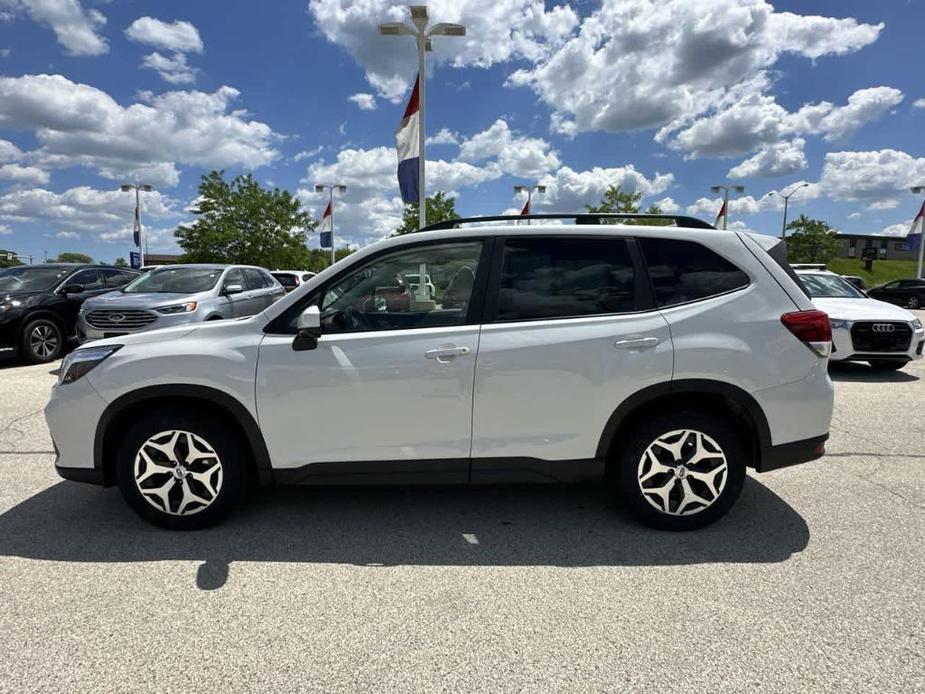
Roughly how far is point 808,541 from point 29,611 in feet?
13.2

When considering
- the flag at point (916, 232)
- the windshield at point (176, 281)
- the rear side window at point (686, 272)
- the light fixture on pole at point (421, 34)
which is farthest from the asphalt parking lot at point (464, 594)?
the flag at point (916, 232)

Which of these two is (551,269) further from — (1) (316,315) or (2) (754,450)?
(2) (754,450)

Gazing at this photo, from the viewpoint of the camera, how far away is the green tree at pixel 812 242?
5538cm

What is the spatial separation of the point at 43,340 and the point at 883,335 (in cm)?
1331

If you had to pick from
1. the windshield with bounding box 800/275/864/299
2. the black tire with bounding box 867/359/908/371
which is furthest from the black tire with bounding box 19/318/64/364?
the black tire with bounding box 867/359/908/371

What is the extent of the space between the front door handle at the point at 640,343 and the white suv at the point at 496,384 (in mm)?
12

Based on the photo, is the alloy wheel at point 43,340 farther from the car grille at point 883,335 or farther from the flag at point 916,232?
the flag at point 916,232

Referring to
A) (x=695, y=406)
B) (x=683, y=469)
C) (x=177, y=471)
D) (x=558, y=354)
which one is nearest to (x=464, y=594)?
(x=558, y=354)

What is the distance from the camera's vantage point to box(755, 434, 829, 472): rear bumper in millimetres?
3162

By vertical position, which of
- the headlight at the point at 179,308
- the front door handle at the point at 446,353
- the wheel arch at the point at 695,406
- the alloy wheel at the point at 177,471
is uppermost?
the headlight at the point at 179,308

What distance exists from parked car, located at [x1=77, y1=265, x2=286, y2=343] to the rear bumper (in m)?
7.94

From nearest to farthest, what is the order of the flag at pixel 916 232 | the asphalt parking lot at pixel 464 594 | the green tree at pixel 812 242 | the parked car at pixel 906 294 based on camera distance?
the asphalt parking lot at pixel 464 594, the parked car at pixel 906 294, the flag at pixel 916 232, the green tree at pixel 812 242

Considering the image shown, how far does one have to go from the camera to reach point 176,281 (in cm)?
968

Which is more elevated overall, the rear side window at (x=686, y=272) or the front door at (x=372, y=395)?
the rear side window at (x=686, y=272)
